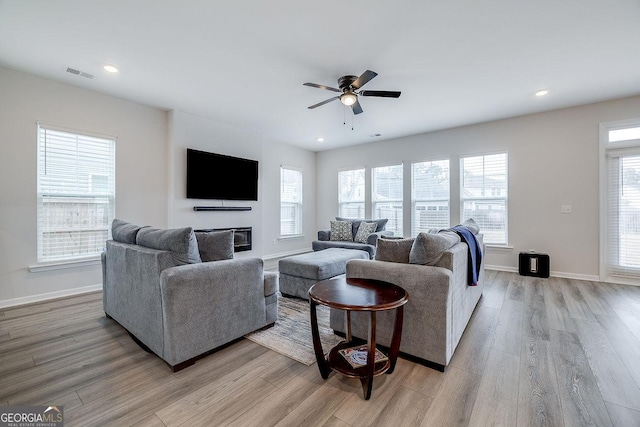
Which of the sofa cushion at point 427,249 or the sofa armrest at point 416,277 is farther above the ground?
the sofa cushion at point 427,249

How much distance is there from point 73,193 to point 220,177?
81.4 inches

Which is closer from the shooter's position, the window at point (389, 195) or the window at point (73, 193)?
the window at point (73, 193)

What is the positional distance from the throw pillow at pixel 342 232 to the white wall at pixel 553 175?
84.1 inches

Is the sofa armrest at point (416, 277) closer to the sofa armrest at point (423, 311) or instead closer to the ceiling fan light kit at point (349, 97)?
the sofa armrest at point (423, 311)

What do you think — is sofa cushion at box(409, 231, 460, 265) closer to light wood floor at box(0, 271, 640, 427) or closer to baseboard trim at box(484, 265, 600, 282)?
light wood floor at box(0, 271, 640, 427)

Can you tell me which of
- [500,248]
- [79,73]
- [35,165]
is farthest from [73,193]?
[500,248]

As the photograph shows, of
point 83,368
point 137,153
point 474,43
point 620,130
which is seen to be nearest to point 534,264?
point 620,130

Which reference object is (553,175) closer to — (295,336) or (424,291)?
(424,291)

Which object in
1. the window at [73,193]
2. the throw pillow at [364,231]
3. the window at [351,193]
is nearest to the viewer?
the window at [73,193]

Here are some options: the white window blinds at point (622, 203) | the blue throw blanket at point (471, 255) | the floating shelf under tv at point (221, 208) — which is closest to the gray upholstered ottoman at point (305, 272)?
the blue throw blanket at point (471, 255)

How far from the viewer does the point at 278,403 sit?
1.56 meters

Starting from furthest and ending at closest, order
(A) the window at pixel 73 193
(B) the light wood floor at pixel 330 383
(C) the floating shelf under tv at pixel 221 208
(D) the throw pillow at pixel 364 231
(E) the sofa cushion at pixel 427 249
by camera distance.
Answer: (D) the throw pillow at pixel 364 231
(C) the floating shelf under tv at pixel 221 208
(A) the window at pixel 73 193
(E) the sofa cushion at pixel 427 249
(B) the light wood floor at pixel 330 383

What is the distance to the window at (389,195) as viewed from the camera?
19.8 feet

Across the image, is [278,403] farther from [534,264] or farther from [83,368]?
[534,264]
